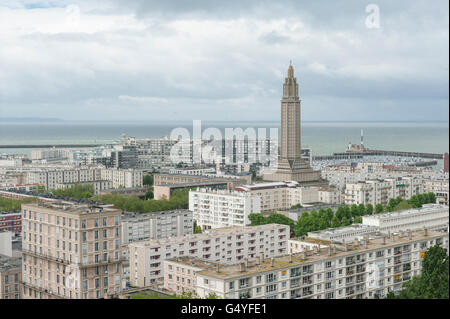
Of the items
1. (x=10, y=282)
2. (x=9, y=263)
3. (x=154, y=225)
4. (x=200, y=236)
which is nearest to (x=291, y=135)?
(x=154, y=225)

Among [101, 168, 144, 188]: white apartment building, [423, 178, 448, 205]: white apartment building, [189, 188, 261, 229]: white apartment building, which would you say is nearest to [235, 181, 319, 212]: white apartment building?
[189, 188, 261, 229]: white apartment building

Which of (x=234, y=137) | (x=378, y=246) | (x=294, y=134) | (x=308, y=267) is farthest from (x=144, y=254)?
(x=234, y=137)

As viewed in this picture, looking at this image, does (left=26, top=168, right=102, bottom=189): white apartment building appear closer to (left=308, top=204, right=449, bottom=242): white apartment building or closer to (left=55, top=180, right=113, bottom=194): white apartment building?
(left=55, top=180, right=113, bottom=194): white apartment building

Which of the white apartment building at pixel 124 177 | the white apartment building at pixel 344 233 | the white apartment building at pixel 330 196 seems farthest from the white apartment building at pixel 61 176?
the white apartment building at pixel 344 233

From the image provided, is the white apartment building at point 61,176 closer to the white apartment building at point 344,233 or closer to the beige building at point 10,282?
the white apartment building at point 344,233

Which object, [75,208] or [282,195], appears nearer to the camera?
[75,208]

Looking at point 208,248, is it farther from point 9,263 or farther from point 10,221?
point 10,221
